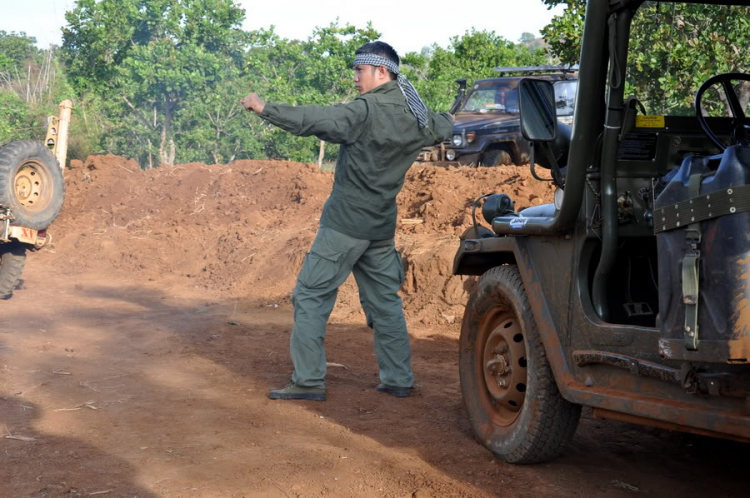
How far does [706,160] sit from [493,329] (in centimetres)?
176

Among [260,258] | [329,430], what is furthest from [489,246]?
[260,258]

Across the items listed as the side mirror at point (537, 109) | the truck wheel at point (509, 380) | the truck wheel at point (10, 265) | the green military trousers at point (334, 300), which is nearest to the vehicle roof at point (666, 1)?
the side mirror at point (537, 109)

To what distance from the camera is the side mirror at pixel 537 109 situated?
11.6 feet

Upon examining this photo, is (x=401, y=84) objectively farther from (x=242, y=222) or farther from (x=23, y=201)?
(x=242, y=222)

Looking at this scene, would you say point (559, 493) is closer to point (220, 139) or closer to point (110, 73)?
point (220, 139)

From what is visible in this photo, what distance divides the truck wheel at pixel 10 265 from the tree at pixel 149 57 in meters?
15.4

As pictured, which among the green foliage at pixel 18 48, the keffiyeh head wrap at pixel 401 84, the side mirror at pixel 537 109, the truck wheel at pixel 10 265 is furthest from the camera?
the green foliage at pixel 18 48

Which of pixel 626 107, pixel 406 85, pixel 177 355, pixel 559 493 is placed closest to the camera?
pixel 626 107

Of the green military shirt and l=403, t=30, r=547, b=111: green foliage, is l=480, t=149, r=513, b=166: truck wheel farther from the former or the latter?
l=403, t=30, r=547, b=111: green foliage

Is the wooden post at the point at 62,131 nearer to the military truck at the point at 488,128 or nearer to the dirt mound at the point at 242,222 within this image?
the dirt mound at the point at 242,222

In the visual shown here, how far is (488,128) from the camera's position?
1401cm

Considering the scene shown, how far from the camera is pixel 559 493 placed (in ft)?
12.0

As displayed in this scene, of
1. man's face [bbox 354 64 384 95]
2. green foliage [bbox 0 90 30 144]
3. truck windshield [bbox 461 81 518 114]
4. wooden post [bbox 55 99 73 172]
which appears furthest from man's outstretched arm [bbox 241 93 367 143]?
green foliage [bbox 0 90 30 144]

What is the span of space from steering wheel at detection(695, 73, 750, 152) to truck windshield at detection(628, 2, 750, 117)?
0.03 meters
